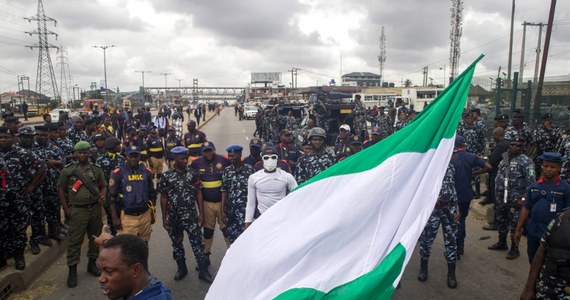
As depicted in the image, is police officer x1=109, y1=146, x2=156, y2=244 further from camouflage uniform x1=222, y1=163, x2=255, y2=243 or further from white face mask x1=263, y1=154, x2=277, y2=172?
white face mask x1=263, y1=154, x2=277, y2=172

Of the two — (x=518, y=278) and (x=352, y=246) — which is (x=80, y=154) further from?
(x=518, y=278)

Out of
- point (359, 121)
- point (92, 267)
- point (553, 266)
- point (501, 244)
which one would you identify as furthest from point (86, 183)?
point (359, 121)

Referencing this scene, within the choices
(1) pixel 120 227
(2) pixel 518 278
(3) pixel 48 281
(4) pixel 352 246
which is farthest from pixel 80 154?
(2) pixel 518 278

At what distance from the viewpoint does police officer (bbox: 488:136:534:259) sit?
5766mm

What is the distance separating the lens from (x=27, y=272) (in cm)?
539

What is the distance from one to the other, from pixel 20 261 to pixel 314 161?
165 inches

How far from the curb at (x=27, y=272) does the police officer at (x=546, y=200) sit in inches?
238

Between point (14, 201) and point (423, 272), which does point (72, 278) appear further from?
point (423, 272)

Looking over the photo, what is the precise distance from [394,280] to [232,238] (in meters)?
3.44

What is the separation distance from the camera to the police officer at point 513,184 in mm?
5766

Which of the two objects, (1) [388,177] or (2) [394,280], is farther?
(1) [388,177]

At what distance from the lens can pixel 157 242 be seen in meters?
6.90

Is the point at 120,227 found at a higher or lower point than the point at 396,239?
lower

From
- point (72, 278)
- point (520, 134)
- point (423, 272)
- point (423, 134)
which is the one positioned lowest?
point (72, 278)
